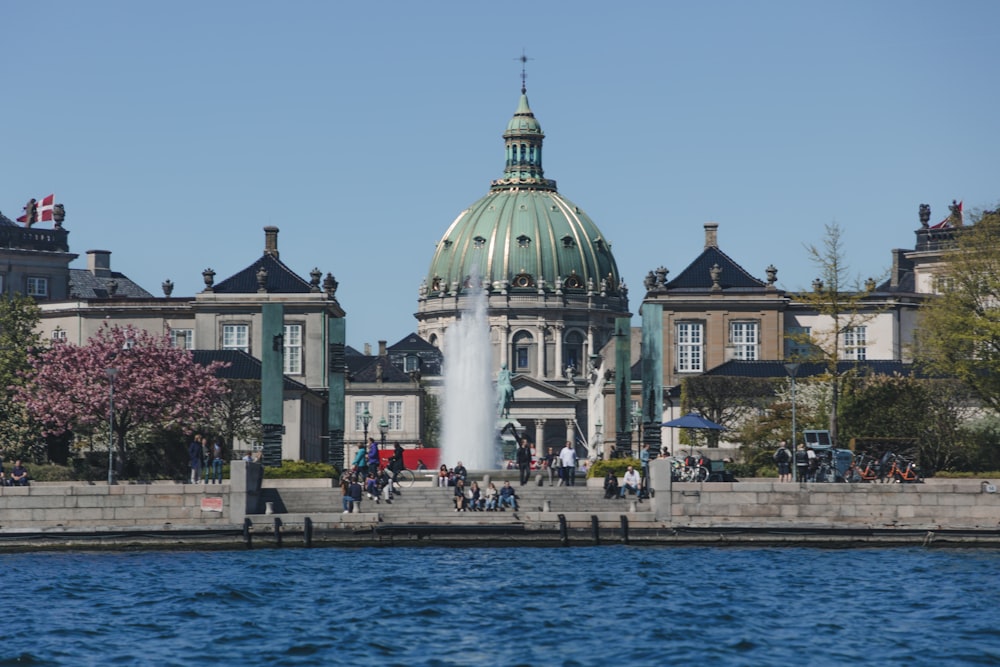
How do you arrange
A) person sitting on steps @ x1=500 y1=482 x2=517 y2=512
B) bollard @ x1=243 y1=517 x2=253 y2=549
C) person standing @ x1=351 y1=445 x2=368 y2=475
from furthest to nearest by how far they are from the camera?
person standing @ x1=351 y1=445 x2=368 y2=475 → person sitting on steps @ x1=500 y1=482 x2=517 y2=512 → bollard @ x1=243 y1=517 x2=253 y2=549

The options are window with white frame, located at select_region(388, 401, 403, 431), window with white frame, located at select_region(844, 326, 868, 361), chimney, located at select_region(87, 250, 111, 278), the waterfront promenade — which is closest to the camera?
the waterfront promenade

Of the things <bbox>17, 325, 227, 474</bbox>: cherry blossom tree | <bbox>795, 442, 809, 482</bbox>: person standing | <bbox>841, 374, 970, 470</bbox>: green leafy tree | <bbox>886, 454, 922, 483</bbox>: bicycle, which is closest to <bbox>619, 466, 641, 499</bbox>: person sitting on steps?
<bbox>795, 442, 809, 482</bbox>: person standing

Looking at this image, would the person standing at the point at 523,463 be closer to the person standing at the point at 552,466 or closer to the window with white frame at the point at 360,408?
the person standing at the point at 552,466

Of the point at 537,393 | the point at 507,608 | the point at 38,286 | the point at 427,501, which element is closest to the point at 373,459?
the point at 427,501

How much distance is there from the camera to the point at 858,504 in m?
54.9

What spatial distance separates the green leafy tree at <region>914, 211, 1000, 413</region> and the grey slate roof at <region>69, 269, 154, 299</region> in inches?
2456

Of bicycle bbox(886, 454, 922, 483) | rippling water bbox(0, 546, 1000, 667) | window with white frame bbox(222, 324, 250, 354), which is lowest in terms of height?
rippling water bbox(0, 546, 1000, 667)

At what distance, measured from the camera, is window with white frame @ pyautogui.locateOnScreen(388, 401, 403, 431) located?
14875 cm

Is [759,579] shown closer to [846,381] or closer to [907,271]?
[846,381]

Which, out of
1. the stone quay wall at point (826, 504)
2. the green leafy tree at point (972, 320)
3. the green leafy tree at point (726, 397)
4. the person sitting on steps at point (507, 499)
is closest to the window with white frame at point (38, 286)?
the green leafy tree at point (726, 397)

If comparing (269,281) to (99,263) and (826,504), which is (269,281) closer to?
(99,263)

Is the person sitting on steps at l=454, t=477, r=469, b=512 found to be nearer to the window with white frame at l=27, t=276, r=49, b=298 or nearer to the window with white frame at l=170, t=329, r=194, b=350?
the window with white frame at l=170, t=329, r=194, b=350

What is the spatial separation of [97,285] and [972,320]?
7134 cm

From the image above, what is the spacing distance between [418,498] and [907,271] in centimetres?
7387
